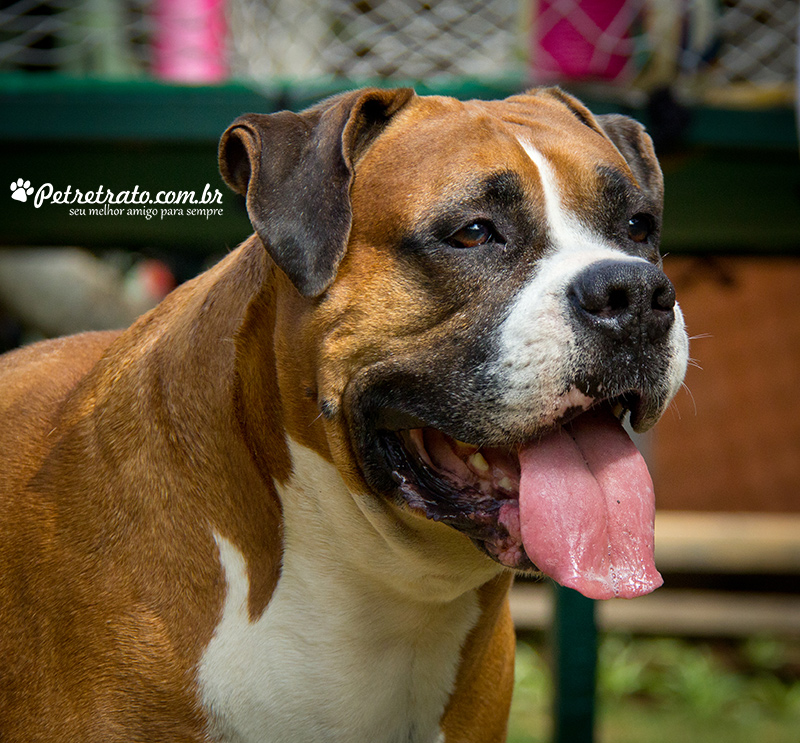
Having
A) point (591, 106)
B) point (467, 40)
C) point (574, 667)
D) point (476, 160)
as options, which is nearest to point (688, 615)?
point (574, 667)

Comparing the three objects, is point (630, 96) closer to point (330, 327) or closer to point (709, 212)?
point (709, 212)

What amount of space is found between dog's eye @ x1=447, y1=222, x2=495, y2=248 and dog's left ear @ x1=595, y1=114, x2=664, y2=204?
0.73 metres

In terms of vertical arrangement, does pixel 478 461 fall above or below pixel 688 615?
above

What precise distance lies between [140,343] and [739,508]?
241 inches

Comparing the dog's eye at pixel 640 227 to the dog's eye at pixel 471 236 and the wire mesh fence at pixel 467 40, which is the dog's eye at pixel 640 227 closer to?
the dog's eye at pixel 471 236

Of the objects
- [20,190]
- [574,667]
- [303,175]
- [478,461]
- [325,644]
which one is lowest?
[574,667]

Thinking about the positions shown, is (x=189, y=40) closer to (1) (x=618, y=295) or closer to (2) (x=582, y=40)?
(2) (x=582, y=40)

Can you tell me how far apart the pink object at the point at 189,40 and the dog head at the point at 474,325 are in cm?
271

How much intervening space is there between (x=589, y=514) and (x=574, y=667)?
2.64m

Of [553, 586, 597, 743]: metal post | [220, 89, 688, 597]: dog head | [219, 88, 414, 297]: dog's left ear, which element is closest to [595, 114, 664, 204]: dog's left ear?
[220, 89, 688, 597]: dog head

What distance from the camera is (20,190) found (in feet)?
15.5

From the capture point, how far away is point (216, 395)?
239 centimetres

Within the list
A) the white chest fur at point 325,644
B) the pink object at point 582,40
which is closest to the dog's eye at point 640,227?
the white chest fur at point 325,644

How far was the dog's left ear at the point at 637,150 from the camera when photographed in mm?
2826
